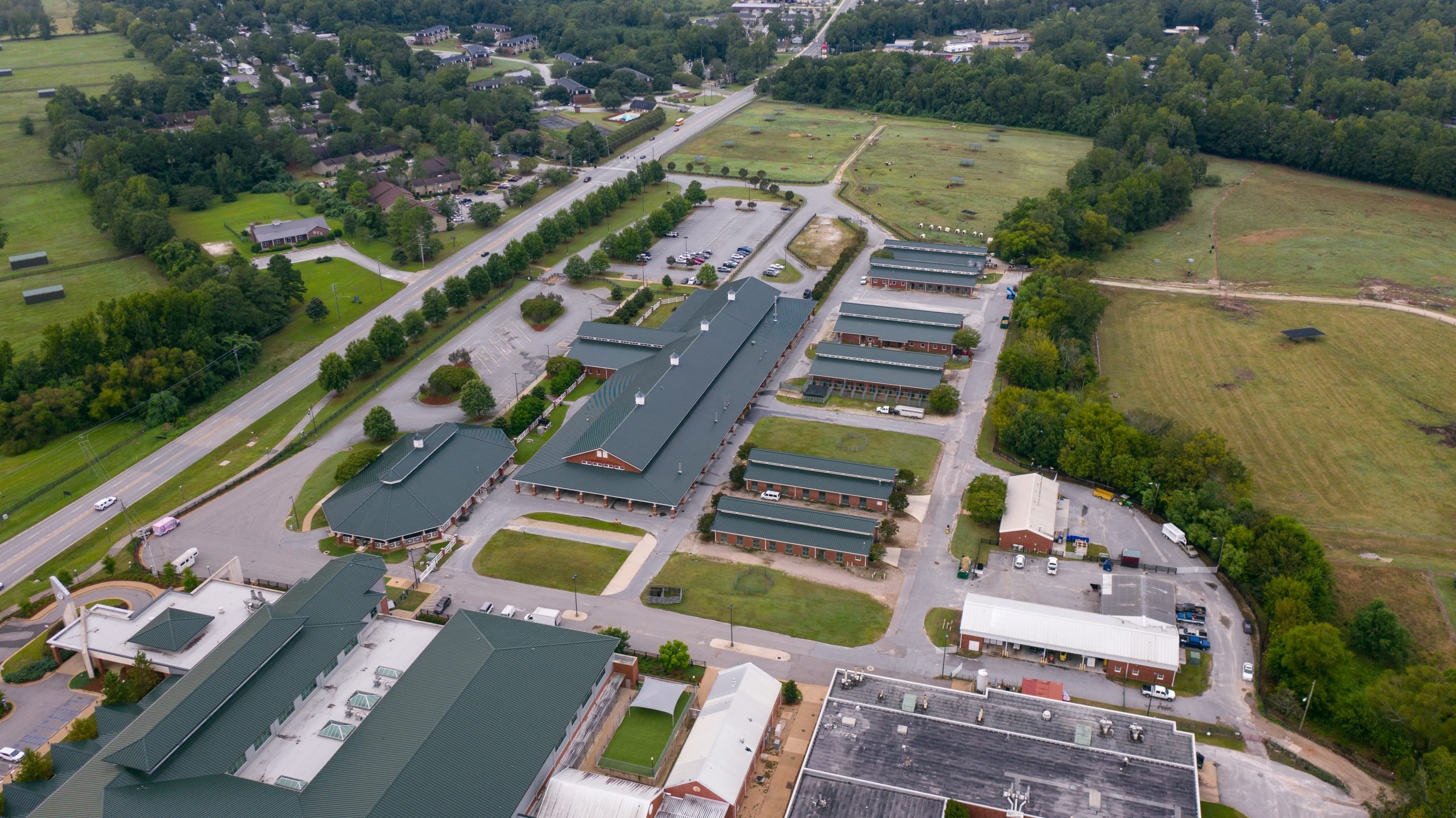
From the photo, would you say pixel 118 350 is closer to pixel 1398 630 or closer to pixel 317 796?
pixel 317 796

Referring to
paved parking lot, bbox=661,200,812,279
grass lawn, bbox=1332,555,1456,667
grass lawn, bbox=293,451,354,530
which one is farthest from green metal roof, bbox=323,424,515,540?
grass lawn, bbox=1332,555,1456,667

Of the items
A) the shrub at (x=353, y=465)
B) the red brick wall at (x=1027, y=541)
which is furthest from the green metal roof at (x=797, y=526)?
the shrub at (x=353, y=465)

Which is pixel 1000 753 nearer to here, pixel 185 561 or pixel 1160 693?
pixel 1160 693

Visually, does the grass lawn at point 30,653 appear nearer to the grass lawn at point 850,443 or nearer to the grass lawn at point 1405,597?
the grass lawn at point 850,443

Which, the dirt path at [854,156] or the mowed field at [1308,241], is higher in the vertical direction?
the dirt path at [854,156]

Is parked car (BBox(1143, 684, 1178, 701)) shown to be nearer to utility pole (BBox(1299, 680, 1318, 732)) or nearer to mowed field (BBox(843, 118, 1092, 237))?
utility pole (BBox(1299, 680, 1318, 732))

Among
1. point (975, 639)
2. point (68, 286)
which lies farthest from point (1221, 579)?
point (68, 286)

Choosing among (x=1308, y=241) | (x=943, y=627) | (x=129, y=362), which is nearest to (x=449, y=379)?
(x=129, y=362)
